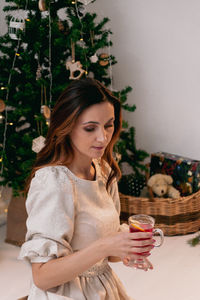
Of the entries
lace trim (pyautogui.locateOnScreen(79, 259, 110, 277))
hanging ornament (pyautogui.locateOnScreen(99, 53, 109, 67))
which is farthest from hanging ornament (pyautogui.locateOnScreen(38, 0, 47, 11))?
lace trim (pyautogui.locateOnScreen(79, 259, 110, 277))

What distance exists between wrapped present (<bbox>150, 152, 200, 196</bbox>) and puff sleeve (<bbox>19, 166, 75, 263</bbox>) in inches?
74.8

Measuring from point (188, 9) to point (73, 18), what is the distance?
3.29 feet

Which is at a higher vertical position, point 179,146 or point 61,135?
point 61,135

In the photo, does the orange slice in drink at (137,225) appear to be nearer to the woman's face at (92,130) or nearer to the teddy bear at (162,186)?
the woman's face at (92,130)

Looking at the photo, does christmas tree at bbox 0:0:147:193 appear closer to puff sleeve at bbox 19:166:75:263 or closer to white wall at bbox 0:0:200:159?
white wall at bbox 0:0:200:159

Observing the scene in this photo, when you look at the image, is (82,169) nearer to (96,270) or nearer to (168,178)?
(96,270)

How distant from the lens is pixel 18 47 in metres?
2.50

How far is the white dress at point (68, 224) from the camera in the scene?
1.17 metres

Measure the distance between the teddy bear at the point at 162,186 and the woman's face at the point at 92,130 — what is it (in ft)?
5.72

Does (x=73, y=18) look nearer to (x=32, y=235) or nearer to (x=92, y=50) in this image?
(x=92, y=50)

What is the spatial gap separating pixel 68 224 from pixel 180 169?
198 cm

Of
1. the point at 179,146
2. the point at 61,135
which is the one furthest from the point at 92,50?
the point at 61,135

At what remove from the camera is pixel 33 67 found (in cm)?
254

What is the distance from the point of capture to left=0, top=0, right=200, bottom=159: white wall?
3137 mm
